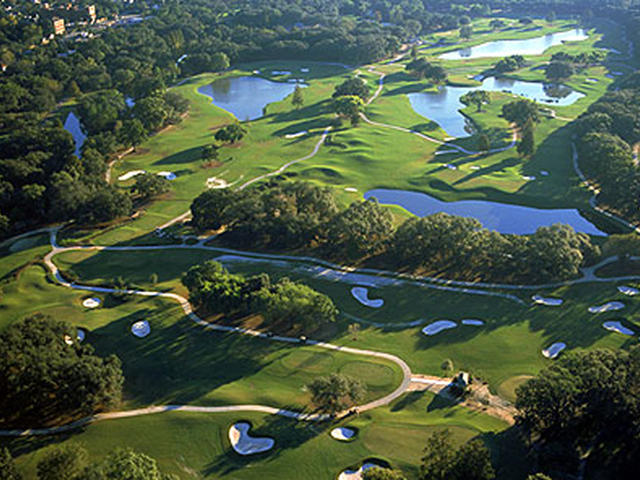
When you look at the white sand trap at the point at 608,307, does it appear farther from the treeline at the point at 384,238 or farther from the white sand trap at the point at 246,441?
the white sand trap at the point at 246,441

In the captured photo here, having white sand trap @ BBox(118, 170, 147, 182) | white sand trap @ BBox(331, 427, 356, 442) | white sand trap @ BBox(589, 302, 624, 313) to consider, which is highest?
white sand trap @ BBox(118, 170, 147, 182)

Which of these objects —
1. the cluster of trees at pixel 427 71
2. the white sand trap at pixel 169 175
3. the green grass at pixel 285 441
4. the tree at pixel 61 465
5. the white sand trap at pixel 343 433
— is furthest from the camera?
the cluster of trees at pixel 427 71

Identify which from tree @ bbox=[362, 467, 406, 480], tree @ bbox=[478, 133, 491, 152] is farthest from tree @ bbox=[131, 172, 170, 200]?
tree @ bbox=[362, 467, 406, 480]

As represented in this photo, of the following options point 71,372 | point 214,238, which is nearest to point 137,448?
point 71,372

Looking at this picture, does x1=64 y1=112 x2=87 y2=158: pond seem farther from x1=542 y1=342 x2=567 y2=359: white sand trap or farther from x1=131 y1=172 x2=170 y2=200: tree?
x1=542 y1=342 x2=567 y2=359: white sand trap

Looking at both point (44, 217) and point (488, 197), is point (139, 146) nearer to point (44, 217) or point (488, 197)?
point (44, 217)

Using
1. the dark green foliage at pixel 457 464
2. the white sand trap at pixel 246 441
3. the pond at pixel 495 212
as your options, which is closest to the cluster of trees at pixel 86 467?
the white sand trap at pixel 246 441
